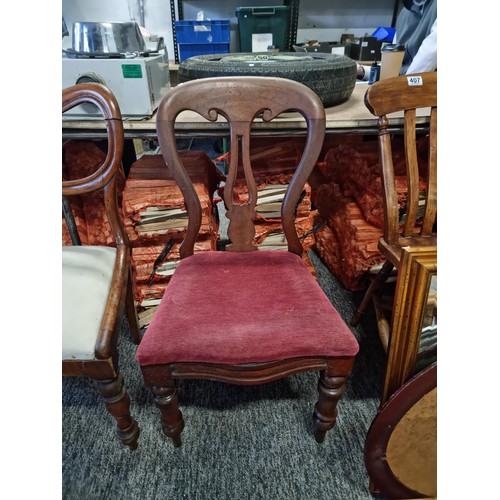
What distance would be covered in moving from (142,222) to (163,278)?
0.90 ft

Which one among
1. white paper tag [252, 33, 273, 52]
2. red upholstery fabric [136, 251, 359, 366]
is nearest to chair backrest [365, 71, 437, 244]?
red upholstery fabric [136, 251, 359, 366]

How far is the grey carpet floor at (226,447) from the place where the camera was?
3.31 feet

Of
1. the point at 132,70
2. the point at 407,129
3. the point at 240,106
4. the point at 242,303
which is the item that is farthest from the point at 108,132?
the point at 407,129

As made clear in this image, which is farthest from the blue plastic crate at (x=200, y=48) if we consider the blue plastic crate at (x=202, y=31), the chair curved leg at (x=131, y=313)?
the chair curved leg at (x=131, y=313)

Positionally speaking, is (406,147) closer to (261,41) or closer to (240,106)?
(240,106)

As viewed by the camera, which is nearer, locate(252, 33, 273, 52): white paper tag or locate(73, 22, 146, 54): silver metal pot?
locate(73, 22, 146, 54): silver metal pot

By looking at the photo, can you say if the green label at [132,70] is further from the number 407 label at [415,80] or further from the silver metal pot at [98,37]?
the number 407 label at [415,80]

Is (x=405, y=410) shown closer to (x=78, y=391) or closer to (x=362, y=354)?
(x=362, y=354)

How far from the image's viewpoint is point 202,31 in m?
2.83

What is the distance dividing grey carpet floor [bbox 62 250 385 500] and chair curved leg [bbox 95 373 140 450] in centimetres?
14

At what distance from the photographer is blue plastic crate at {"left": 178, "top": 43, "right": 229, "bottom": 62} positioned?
2.87 metres

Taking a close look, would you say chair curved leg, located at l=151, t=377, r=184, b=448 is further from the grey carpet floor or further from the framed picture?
the framed picture

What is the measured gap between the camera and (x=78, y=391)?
1294 millimetres

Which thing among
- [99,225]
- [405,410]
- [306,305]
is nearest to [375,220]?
[306,305]
